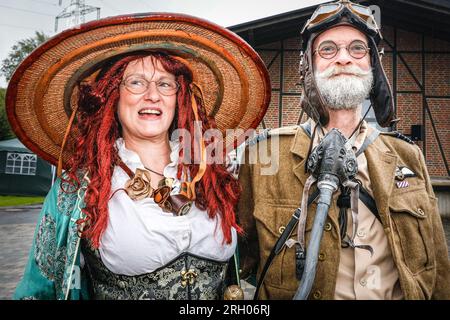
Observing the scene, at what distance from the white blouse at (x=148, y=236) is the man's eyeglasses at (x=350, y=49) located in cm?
122

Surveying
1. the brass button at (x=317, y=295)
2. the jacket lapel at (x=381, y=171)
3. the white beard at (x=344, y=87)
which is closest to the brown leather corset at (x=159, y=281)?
the brass button at (x=317, y=295)

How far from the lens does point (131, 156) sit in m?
2.11

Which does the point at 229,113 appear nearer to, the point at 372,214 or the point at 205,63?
the point at 205,63

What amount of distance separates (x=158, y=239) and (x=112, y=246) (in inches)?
9.2

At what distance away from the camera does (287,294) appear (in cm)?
194

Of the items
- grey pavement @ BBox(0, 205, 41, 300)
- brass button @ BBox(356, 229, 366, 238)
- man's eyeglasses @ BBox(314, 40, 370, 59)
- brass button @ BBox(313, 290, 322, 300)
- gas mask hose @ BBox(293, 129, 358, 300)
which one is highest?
man's eyeglasses @ BBox(314, 40, 370, 59)

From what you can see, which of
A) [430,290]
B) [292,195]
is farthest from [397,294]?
[292,195]

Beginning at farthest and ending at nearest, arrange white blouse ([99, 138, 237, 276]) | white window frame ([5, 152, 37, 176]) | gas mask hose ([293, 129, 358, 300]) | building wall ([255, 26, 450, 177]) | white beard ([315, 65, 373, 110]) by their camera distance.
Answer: white window frame ([5, 152, 37, 176]), building wall ([255, 26, 450, 177]), white beard ([315, 65, 373, 110]), white blouse ([99, 138, 237, 276]), gas mask hose ([293, 129, 358, 300])

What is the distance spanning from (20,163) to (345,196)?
18221 mm

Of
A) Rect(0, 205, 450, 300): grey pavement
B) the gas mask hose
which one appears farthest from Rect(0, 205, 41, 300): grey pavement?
the gas mask hose

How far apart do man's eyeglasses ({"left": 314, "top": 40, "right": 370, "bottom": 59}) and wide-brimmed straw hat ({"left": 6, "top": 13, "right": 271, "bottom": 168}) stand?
1.29 feet

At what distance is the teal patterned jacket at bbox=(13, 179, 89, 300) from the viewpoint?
1864mm

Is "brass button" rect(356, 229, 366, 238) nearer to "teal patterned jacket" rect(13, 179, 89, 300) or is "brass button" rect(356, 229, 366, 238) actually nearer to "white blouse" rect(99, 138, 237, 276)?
"white blouse" rect(99, 138, 237, 276)
